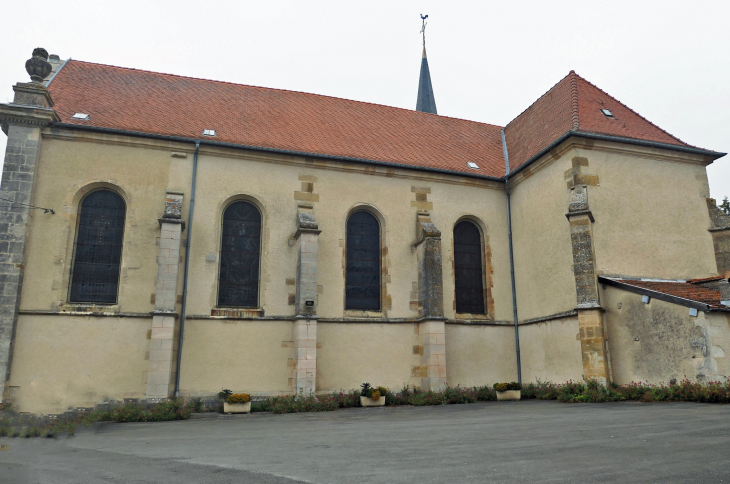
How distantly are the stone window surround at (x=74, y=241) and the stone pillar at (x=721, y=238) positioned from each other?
51.8 feet

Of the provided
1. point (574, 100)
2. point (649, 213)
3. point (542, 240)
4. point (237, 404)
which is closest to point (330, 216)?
point (237, 404)

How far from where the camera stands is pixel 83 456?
729cm

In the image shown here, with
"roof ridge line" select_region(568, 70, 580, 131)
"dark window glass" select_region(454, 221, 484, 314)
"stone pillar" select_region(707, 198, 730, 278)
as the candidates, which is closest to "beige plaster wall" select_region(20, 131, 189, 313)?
"dark window glass" select_region(454, 221, 484, 314)

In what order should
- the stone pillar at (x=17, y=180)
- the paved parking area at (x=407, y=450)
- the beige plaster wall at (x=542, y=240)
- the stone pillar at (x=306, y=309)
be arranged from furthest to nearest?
the beige plaster wall at (x=542, y=240) → the stone pillar at (x=306, y=309) → the stone pillar at (x=17, y=180) → the paved parking area at (x=407, y=450)

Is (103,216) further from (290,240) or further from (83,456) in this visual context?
(83,456)

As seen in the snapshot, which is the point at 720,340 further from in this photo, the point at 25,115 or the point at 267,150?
the point at 25,115

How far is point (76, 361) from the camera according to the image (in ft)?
42.7

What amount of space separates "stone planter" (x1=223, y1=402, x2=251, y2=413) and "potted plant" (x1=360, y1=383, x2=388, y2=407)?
2908mm

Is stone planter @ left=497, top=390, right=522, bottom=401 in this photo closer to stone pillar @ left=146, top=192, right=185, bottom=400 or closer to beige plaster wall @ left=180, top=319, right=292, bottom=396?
beige plaster wall @ left=180, top=319, right=292, bottom=396

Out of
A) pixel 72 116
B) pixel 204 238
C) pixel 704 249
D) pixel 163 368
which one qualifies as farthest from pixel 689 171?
pixel 72 116

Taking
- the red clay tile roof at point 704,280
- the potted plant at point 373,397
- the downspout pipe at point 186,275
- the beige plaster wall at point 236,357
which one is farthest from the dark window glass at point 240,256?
the red clay tile roof at point 704,280

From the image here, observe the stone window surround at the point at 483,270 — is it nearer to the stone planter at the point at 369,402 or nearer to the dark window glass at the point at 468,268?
the dark window glass at the point at 468,268

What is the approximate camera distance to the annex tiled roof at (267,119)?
1585 cm

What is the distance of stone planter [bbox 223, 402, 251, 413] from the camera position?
43.4 ft
